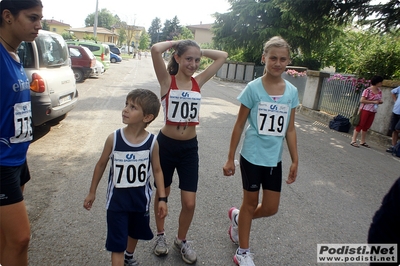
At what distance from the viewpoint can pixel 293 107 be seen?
2.88 metres

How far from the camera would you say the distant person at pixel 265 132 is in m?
2.76

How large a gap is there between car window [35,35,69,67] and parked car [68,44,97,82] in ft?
27.8

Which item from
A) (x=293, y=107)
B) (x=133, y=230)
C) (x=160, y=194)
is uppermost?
(x=293, y=107)

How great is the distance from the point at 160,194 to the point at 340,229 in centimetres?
234

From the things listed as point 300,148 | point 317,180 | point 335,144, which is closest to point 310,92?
point 335,144

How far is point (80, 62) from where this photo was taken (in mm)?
15867

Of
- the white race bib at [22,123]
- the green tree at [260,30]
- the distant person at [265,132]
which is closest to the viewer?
the white race bib at [22,123]

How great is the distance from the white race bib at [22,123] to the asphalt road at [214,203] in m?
1.24

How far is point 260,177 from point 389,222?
154cm

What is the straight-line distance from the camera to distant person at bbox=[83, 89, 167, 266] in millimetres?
2355

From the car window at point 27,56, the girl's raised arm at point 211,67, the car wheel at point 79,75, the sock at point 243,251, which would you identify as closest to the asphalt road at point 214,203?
the sock at point 243,251

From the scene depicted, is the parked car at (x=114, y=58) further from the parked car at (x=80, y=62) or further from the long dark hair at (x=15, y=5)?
the long dark hair at (x=15, y=5)

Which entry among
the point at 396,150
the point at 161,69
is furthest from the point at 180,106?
the point at 396,150

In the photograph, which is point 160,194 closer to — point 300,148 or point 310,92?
point 300,148
